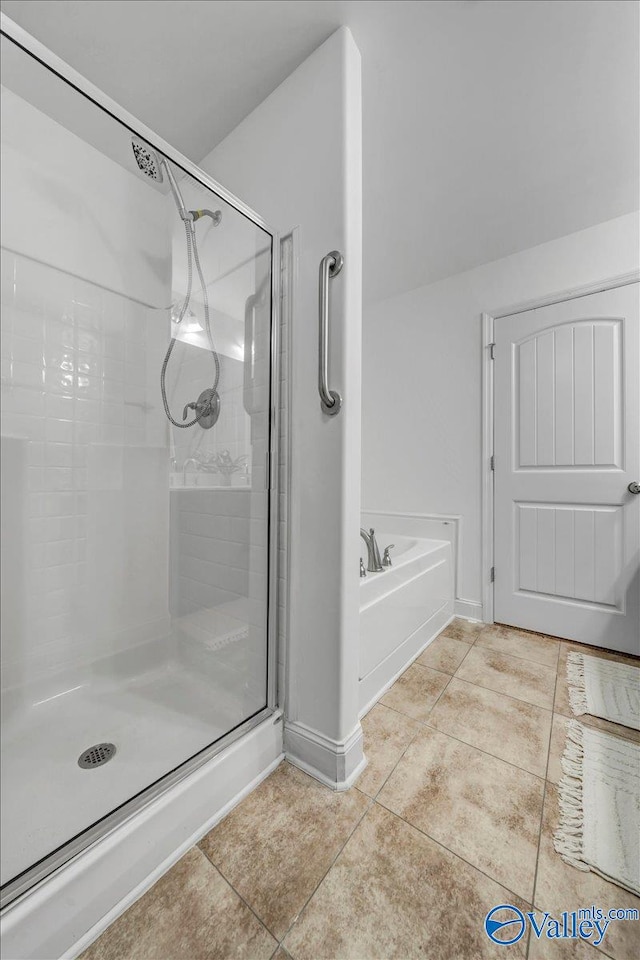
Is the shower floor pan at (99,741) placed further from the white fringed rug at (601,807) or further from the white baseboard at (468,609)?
the white baseboard at (468,609)

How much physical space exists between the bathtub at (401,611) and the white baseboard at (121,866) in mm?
572

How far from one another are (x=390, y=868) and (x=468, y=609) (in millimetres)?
1697

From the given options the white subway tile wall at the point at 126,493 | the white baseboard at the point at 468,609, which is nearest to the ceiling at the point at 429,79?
the white subway tile wall at the point at 126,493

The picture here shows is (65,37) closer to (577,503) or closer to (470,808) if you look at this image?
(470,808)

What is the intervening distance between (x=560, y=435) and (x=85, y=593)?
2352 mm

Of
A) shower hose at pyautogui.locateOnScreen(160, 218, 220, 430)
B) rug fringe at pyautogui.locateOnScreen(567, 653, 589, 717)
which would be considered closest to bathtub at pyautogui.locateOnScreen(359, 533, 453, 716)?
rug fringe at pyautogui.locateOnScreen(567, 653, 589, 717)

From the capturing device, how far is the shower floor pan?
0.76m

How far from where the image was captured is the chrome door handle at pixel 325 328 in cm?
107

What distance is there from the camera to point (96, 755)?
951 millimetres

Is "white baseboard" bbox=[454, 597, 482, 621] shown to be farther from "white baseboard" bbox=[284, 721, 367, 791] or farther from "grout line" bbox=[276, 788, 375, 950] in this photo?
"grout line" bbox=[276, 788, 375, 950]

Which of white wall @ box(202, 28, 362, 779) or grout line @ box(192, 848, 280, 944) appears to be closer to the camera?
grout line @ box(192, 848, 280, 944)

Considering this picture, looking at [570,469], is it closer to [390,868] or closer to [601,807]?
[601,807]

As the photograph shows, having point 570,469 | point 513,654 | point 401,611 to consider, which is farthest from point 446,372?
point 513,654

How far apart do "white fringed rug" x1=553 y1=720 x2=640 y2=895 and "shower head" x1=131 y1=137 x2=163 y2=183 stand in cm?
207
